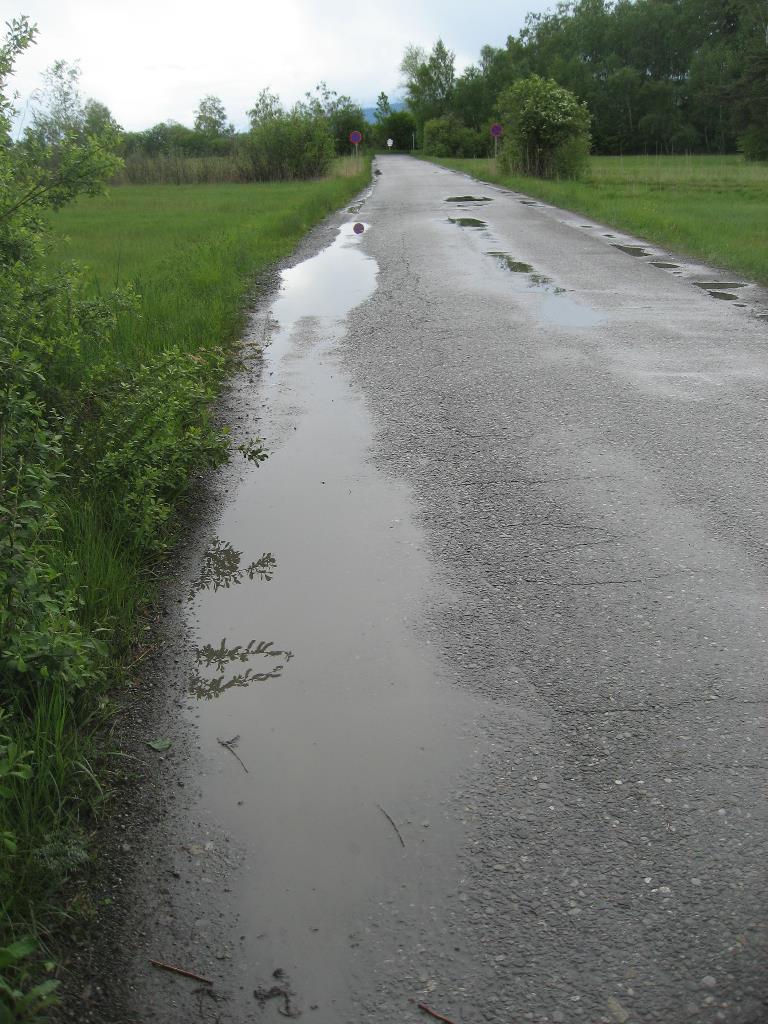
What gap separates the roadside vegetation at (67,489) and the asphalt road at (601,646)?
1.23 metres

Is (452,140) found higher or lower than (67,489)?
higher

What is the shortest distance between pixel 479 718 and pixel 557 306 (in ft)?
26.4

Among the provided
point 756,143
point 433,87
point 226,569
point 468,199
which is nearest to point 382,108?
point 433,87

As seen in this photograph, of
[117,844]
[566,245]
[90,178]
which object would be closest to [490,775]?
[117,844]

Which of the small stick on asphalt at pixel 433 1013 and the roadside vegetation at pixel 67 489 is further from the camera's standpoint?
the roadside vegetation at pixel 67 489

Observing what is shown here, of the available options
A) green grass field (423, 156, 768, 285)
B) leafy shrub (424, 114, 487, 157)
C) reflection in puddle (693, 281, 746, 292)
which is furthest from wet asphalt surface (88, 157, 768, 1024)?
leafy shrub (424, 114, 487, 157)

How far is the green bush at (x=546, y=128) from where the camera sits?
2969 centimetres

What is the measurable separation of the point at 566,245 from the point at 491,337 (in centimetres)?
747

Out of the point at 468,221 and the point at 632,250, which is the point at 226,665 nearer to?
the point at 632,250

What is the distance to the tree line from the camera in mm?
75475

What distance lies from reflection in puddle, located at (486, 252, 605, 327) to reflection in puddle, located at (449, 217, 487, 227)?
6.35m

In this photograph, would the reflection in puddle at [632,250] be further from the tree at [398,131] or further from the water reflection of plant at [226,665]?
the tree at [398,131]

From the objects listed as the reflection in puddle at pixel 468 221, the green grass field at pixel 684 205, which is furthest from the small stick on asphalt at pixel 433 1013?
the reflection in puddle at pixel 468 221

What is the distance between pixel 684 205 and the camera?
2153 cm
